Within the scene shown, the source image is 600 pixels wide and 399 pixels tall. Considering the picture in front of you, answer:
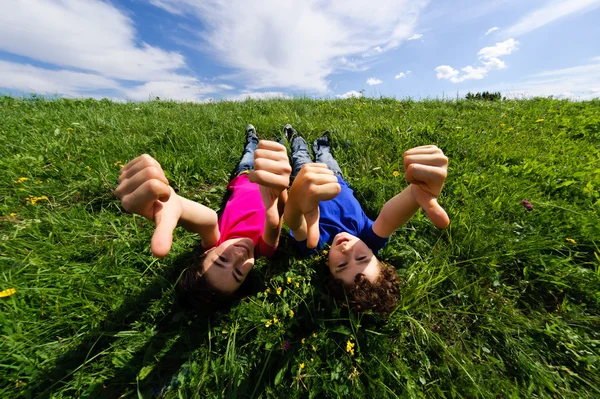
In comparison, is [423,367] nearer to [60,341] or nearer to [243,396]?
[243,396]

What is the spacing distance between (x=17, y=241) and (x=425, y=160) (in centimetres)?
309

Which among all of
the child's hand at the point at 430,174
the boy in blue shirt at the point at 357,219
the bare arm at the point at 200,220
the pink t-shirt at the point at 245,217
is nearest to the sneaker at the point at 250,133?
the pink t-shirt at the point at 245,217

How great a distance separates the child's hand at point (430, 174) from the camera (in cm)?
132

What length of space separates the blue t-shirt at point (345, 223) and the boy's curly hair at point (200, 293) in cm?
74

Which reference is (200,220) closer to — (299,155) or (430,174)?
(430,174)

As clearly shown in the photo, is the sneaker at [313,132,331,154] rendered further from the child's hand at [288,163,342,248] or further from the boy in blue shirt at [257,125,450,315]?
the child's hand at [288,163,342,248]

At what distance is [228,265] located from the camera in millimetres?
1820

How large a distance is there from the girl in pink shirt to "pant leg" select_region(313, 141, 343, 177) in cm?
97

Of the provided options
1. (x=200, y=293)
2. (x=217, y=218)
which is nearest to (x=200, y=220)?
(x=217, y=218)

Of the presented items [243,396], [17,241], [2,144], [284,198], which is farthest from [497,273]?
[2,144]

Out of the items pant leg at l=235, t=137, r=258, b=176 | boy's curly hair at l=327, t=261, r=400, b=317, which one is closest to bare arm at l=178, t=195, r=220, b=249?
boy's curly hair at l=327, t=261, r=400, b=317

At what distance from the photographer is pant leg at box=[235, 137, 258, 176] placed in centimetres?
315

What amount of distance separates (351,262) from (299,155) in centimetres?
183

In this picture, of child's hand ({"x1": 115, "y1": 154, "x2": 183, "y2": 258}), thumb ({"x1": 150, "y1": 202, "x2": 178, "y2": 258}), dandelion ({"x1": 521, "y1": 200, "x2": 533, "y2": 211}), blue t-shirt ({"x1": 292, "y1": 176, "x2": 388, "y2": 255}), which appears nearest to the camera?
thumb ({"x1": 150, "y1": 202, "x2": 178, "y2": 258})
